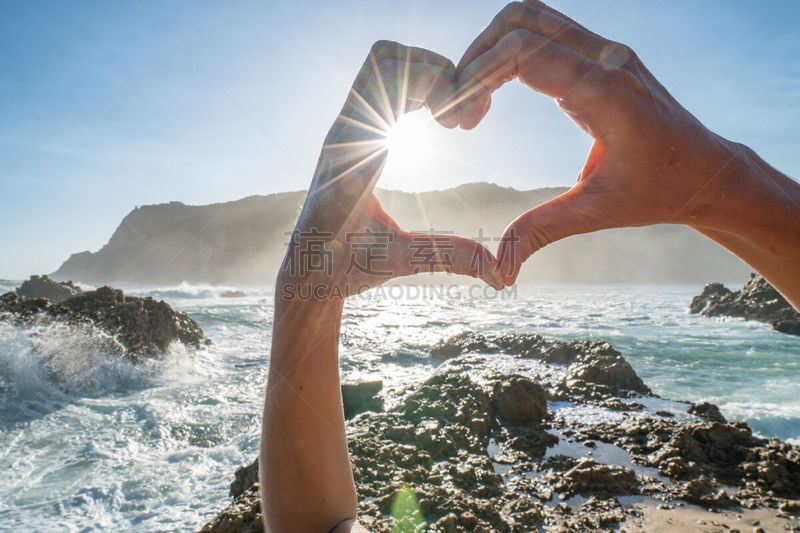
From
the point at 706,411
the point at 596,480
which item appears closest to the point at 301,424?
the point at 596,480

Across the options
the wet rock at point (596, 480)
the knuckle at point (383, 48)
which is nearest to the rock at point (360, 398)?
the wet rock at point (596, 480)

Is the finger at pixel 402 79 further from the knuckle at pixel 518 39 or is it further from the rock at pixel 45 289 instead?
the rock at pixel 45 289

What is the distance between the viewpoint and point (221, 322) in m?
17.5

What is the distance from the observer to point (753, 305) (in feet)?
57.5

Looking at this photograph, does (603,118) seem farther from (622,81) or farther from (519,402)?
(519,402)

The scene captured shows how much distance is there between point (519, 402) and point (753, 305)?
19446mm

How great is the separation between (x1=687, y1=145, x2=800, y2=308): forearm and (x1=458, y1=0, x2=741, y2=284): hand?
0.05 ft

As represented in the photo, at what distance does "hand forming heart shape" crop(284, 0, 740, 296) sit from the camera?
0.91m

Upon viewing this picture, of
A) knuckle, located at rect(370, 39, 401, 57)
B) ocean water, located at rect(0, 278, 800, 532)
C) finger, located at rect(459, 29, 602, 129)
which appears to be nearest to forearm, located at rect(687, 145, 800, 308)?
finger, located at rect(459, 29, 602, 129)

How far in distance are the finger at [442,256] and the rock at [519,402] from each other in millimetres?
3143

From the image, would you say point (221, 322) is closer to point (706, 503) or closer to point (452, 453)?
point (452, 453)

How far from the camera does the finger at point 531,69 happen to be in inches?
37.4

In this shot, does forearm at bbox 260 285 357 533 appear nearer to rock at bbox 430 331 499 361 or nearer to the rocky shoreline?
the rocky shoreline

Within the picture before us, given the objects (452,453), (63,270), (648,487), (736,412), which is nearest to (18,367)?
(452,453)
